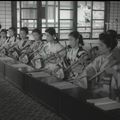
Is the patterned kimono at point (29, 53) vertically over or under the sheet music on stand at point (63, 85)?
over

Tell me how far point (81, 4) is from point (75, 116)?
10.0 metres

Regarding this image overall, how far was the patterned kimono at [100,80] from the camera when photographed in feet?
9.86

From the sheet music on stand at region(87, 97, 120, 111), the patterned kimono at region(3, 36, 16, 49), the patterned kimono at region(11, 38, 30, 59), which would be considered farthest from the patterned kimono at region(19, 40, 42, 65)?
the sheet music on stand at region(87, 97, 120, 111)

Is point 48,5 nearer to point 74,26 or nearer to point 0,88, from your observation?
point 74,26

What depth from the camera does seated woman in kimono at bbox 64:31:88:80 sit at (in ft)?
13.1

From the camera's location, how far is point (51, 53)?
16.8 ft

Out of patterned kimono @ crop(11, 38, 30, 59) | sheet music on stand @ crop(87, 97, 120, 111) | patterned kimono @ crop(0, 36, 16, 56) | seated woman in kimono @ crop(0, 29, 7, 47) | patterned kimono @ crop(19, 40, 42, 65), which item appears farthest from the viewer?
seated woman in kimono @ crop(0, 29, 7, 47)

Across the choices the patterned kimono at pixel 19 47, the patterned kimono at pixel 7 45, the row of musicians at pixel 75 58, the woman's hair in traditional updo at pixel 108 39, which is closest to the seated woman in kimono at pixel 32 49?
the row of musicians at pixel 75 58

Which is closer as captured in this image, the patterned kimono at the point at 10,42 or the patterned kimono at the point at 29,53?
the patterned kimono at the point at 29,53

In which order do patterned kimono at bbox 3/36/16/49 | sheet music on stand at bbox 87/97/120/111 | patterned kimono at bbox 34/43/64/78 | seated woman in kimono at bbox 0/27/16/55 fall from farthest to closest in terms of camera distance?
patterned kimono at bbox 3/36/16/49 → seated woman in kimono at bbox 0/27/16/55 → patterned kimono at bbox 34/43/64/78 → sheet music on stand at bbox 87/97/120/111

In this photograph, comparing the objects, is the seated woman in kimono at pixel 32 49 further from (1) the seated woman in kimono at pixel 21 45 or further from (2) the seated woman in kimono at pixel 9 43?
(2) the seated woman in kimono at pixel 9 43

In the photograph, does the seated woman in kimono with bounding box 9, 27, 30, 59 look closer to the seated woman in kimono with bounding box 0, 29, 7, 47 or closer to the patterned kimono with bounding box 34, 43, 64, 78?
the patterned kimono with bounding box 34, 43, 64, 78

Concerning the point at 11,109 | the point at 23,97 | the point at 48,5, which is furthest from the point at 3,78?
the point at 48,5

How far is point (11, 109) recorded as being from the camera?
11.8 feet
